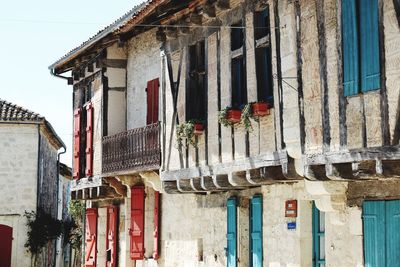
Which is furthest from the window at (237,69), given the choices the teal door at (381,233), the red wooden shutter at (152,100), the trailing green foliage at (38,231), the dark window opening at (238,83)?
the trailing green foliage at (38,231)

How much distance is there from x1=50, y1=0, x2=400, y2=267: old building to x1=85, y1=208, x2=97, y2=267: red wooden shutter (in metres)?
1.03

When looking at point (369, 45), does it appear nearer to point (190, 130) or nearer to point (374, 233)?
point (374, 233)

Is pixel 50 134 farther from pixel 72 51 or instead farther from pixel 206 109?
pixel 206 109

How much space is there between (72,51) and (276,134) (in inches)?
364

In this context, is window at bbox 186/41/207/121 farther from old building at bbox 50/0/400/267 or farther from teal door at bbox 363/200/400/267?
teal door at bbox 363/200/400/267

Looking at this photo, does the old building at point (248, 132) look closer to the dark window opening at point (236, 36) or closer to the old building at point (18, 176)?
the dark window opening at point (236, 36)

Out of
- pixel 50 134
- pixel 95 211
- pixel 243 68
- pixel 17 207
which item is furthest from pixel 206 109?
pixel 50 134

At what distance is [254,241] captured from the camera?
13.0m

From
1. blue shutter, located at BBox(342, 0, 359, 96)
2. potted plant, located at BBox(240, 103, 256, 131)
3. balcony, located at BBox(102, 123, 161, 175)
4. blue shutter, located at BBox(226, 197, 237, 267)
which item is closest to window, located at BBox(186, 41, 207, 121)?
balcony, located at BBox(102, 123, 161, 175)

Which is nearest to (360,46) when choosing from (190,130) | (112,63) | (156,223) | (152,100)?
(190,130)

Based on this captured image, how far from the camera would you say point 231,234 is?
536 inches

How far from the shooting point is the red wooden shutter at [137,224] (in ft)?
56.8

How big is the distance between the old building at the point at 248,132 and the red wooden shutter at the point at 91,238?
1.03 m

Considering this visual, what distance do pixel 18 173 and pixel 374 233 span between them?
20.2 metres
